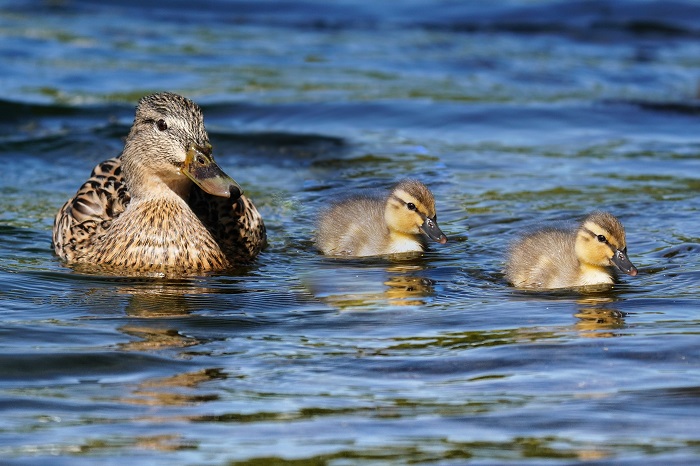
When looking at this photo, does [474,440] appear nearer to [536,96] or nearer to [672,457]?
[672,457]

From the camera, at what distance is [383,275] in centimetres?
697

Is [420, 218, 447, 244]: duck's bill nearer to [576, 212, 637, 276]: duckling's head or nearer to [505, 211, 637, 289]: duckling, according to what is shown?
[505, 211, 637, 289]: duckling

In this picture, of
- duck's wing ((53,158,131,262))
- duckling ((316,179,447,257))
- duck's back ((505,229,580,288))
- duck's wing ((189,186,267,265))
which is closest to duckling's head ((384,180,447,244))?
duckling ((316,179,447,257))

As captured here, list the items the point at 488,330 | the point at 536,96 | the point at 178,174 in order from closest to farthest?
the point at 488,330 → the point at 178,174 → the point at 536,96

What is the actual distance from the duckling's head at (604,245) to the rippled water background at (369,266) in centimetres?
14

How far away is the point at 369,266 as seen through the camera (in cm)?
724

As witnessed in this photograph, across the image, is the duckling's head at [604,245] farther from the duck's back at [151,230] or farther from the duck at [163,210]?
the duck's back at [151,230]

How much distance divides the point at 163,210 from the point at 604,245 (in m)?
2.24

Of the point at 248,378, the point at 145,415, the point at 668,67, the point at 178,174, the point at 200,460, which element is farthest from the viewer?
the point at 668,67

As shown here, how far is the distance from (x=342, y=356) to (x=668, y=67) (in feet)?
29.7

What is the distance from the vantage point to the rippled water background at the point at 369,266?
15.0 ft

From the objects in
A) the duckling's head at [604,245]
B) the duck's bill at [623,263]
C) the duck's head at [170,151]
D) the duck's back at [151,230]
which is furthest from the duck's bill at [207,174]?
the duck's bill at [623,263]

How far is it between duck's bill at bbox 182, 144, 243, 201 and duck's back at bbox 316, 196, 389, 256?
79 cm

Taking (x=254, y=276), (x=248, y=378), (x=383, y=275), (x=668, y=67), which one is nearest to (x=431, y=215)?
(x=383, y=275)
